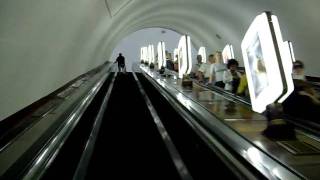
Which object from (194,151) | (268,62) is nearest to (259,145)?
(268,62)

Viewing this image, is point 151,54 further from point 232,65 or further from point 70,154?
point 70,154

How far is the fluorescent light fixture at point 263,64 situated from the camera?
3.78 meters

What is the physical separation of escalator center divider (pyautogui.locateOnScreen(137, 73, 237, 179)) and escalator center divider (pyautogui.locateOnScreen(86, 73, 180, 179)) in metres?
0.31

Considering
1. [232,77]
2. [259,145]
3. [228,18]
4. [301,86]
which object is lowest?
[259,145]

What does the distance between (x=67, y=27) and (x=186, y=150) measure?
292 centimetres

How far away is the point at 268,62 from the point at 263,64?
0.20 meters

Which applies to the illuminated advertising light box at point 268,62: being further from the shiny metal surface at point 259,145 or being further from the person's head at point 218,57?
the person's head at point 218,57

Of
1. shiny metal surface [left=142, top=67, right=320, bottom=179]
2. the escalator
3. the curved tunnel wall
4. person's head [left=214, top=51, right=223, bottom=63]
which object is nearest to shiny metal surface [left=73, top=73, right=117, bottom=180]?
the escalator

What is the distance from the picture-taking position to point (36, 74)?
536 cm

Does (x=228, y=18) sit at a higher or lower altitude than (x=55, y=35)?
higher

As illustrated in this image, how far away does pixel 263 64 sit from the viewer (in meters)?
4.03

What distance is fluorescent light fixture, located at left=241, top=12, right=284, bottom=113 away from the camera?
3.78 m

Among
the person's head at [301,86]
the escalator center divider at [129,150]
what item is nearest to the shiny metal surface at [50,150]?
the escalator center divider at [129,150]

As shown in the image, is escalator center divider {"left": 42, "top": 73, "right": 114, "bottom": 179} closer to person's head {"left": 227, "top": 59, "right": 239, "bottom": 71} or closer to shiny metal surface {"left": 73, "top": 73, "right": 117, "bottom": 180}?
shiny metal surface {"left": 73, "top": 73, "right": 117, "bottom": 180}
